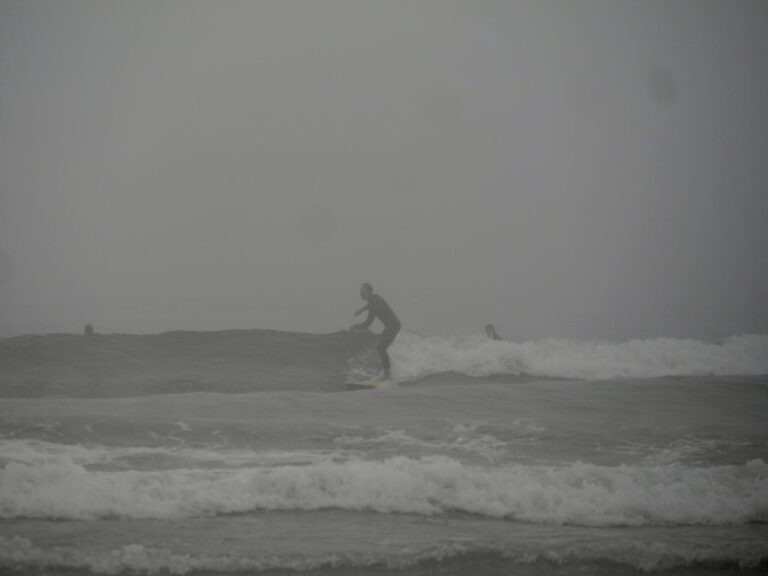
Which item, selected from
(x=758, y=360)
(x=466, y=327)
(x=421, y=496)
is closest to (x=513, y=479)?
(x=421, y=496)

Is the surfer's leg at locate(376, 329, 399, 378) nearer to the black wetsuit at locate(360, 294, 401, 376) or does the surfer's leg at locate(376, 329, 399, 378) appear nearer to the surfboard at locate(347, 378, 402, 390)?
the black wetsuit at locate(360, 294, 401, 376)

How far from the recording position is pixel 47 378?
1867 cm

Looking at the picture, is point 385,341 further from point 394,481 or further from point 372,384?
point 394,481

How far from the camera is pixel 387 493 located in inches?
297

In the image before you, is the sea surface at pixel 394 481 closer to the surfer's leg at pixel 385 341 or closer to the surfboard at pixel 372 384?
the surfboard at pixel 372 384

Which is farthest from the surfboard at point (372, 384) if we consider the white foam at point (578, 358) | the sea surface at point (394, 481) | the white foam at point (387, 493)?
the white foam at point (387, 493)

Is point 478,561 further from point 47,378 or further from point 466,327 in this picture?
point 466,327

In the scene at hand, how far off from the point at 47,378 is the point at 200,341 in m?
5.53

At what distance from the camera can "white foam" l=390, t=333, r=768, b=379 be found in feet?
71.8

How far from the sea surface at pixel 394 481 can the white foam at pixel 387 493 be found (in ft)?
0.06

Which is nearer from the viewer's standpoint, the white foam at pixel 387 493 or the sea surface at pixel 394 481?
the sea surface at pixel 394 481

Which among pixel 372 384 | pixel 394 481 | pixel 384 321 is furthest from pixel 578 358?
pixel 394 481

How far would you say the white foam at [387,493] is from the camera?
692 cm

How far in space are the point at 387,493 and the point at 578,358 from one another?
652 inches
